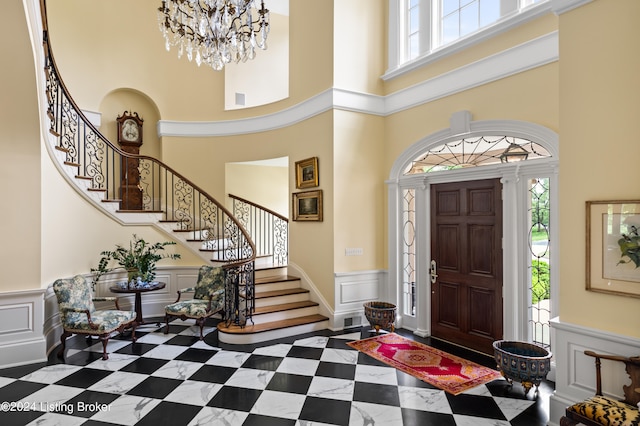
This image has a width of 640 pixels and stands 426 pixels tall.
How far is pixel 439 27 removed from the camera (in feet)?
17.8

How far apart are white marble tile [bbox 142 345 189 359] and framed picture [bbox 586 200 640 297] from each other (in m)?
4.43

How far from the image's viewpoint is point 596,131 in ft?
9.37

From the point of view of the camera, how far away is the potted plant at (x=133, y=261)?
5633mm

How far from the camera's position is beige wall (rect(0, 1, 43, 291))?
13.9ft


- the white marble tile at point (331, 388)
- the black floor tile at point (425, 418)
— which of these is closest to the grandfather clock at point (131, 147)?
the white marble tile at point (331, 388)

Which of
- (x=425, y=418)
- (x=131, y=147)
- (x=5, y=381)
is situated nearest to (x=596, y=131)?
(x=425, y=418)

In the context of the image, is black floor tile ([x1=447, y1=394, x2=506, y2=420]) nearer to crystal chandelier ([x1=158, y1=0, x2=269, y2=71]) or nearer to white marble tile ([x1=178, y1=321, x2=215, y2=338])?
white marble tile ([x1=178, y1=321, x2=215, y2=338])

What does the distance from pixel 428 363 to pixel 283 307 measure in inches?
90.7

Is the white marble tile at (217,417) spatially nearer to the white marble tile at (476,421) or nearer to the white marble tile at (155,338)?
the white marble tile at (476,421)

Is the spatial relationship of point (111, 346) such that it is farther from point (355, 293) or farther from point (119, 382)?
point (355, 293)

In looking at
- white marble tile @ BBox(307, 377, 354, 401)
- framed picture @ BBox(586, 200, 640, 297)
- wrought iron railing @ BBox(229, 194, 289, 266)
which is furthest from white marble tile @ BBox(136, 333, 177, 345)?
framed picture @ BBox(586, 200, 640, 297)

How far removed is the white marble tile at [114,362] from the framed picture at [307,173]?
11.2 ft

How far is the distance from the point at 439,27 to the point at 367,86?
129cm

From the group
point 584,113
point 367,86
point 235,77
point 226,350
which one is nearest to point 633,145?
point 584,113
